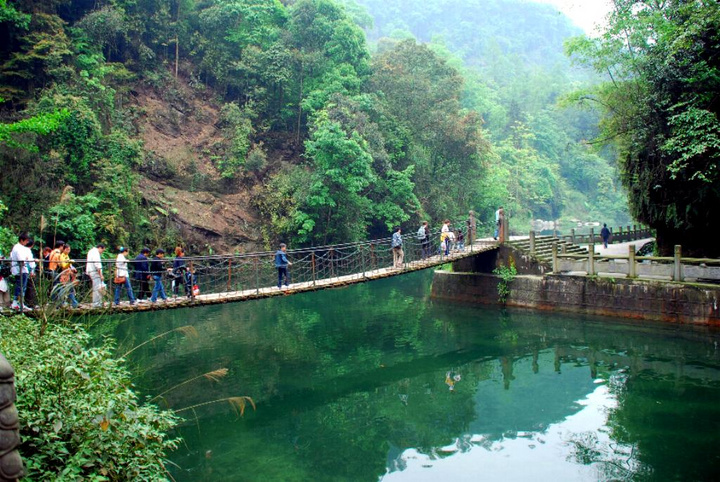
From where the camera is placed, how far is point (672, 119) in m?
15.4

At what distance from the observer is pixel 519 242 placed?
749 inches

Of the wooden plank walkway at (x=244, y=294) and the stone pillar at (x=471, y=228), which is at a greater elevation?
the stone pillar at (x=471, y=228)

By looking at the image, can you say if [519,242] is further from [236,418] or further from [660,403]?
[236,418]

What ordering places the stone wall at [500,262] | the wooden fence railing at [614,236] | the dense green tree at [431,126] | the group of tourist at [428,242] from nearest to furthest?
the group of tourist at [428,242] < the stone wall at [500,262] < the wooden fence railing at [614,236] < the dense green tree at [431,126]

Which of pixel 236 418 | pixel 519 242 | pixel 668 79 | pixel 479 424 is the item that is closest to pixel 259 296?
pixel 236 418

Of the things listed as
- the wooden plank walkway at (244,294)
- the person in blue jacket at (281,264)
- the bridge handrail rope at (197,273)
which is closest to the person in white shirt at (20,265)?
the bridge handrail rope at (197,273)

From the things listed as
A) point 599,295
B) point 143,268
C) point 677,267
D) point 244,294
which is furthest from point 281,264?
point 677,267

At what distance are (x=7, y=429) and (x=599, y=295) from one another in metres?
15.7

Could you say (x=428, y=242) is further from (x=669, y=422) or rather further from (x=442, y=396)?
(x=669, y=422)

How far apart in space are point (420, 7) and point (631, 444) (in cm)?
11204

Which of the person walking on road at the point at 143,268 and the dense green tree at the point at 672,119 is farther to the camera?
the dense green tree at the point at 672,119

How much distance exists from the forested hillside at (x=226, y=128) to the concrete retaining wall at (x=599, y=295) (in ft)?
27.1

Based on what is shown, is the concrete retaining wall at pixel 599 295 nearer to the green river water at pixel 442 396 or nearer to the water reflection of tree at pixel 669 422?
the green river water at pixel 442 396

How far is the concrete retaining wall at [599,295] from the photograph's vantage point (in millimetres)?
14586
